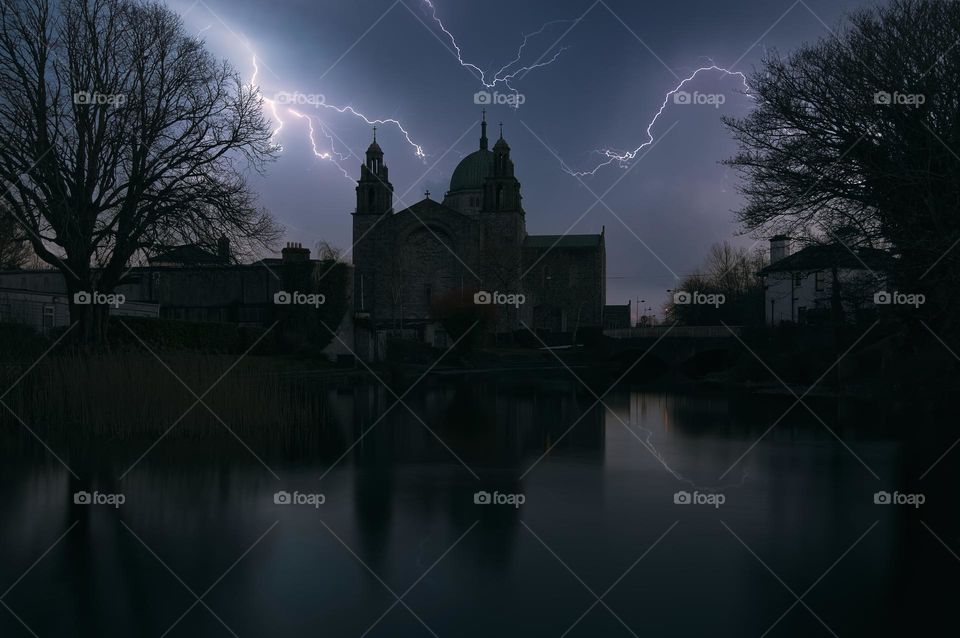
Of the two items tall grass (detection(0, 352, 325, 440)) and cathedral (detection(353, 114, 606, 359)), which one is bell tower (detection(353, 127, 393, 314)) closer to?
cathedral (detection(353, 114, 606, 359))

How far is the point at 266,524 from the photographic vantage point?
8125 millimetres

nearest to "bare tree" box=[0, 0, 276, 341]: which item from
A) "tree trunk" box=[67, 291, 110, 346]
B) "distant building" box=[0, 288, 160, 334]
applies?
"tree trunk" box=[67, 291, 110, 346]

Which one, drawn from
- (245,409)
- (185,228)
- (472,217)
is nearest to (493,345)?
(472,217)

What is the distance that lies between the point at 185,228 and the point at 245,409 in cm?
935

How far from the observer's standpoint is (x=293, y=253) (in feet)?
130

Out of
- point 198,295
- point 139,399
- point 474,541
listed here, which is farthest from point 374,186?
point 474,541

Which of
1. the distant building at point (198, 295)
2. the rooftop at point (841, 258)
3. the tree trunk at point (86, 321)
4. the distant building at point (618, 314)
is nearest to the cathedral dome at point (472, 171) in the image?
the distant building at point (618, 314)

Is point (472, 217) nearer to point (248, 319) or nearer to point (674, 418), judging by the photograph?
point (248, 319)

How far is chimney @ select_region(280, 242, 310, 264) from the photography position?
39156mm

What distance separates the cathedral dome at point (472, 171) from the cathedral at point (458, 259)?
11.0 metres

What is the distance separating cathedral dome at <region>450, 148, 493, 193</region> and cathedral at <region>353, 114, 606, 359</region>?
10952 mm

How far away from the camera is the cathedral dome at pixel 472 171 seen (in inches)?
3770

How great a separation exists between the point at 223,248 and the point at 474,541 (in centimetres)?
1779

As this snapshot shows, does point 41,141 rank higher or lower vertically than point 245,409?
higher
